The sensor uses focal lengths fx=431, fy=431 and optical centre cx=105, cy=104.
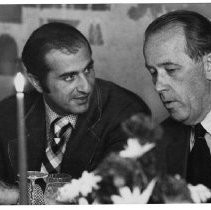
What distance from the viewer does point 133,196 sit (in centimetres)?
111

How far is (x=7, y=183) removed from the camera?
112 centimetres

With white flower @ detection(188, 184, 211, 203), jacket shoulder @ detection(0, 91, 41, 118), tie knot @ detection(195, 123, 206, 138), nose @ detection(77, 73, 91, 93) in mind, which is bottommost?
white flower @ detection(188, 184, 211, 203)

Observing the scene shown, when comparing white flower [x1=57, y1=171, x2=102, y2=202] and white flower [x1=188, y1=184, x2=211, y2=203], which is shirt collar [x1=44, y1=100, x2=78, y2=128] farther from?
white flower [x1=188, y1=184, x2=211, y2=203]

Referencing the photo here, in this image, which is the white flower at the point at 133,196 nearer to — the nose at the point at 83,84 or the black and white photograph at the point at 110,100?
the black and white photograph at the point at 110,100

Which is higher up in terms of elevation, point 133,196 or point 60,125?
point 60,125

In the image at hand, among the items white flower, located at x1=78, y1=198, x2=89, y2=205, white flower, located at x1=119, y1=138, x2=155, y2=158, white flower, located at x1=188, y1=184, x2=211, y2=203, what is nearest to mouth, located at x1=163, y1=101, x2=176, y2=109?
white flower, located at x1=119, y1=138, x2=155, y2=158

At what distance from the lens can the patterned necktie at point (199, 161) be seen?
109cm

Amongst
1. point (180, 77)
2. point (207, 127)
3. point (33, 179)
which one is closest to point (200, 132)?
point (207, 127)

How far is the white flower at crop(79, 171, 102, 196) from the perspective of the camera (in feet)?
3.63

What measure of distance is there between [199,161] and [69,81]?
0.39m

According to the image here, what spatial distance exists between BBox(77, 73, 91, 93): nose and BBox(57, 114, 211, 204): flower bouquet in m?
0.13

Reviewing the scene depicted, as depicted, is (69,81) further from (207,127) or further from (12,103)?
(207,127)

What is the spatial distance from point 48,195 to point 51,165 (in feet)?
0.34

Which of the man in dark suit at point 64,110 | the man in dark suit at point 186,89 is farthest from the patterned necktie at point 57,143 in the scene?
the man in dark suit at point 186,89
